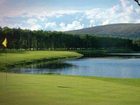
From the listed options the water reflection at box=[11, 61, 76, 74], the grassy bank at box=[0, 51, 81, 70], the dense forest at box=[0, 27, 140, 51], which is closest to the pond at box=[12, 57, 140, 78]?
the water reflection at box=[11, 61, 76, 74]

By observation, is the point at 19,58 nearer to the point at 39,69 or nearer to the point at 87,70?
the point at 39,69

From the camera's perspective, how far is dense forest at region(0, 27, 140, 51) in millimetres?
74162

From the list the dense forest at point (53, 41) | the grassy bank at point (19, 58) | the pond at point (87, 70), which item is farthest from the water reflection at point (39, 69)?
the dense forest at point (53, 41)

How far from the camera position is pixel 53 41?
10062 cm

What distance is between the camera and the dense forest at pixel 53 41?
74162 millimetres

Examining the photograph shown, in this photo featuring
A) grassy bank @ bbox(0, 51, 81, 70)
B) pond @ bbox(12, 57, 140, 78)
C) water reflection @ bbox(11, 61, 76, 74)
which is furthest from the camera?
grassy bank @ bbox(0, 51, 81, 70)

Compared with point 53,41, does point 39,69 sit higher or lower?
lower

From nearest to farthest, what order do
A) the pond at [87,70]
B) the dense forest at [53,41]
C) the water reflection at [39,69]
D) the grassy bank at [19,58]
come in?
1. the pond at [87,70]
2. the water reflection at [39,69]
3. the grassy bank at [19,58]
4. the dense forest at [53,41]

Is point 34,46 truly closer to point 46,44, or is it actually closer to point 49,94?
point 46,44

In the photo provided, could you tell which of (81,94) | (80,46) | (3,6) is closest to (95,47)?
(80,46)

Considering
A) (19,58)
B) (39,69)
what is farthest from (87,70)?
(19,58)

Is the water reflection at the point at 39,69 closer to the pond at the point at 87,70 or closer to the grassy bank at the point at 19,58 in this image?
the pond at the point at 87,70

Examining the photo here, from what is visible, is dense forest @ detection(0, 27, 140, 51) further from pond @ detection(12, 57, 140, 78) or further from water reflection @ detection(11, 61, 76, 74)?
pond @ detection(12, 57, 140, 78)

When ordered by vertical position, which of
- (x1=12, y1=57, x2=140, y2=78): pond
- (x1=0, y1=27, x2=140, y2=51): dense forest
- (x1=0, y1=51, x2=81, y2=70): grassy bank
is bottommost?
(x1=12, y1=57, x2=140, y2=78): pond
